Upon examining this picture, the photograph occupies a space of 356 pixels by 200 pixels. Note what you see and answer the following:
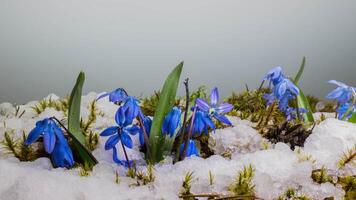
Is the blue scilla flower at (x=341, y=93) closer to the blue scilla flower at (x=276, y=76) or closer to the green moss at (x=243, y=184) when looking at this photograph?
the blue scilla flower at (x=276, y=76)

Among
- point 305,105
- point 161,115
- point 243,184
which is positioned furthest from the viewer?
point 305,105

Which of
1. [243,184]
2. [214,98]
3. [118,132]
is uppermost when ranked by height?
[214,98]

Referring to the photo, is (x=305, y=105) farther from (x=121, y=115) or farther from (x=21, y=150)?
(x=21, y=150)

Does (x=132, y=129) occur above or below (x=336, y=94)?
below

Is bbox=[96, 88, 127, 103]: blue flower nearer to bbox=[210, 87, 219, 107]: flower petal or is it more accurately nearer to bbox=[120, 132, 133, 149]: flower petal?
bbox=[120, 132, 133, 149]: flower petal

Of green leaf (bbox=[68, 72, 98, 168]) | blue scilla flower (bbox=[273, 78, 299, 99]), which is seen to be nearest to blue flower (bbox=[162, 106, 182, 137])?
green leaf (bbox=[68, 72, 98, 168])

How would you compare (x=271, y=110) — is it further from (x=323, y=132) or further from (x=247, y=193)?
(x=247, y=193)

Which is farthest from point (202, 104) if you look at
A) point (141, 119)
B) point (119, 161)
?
point (119, 161)

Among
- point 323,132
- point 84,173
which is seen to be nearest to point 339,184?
point 323,132
